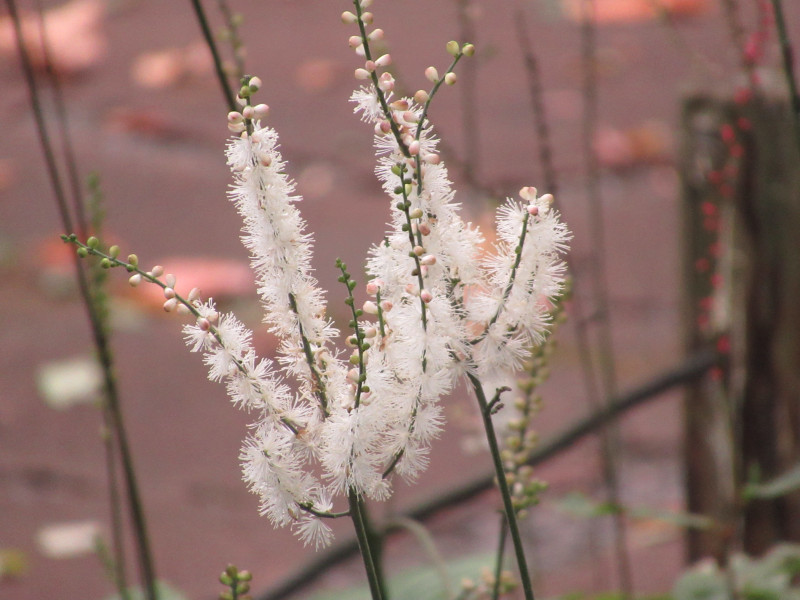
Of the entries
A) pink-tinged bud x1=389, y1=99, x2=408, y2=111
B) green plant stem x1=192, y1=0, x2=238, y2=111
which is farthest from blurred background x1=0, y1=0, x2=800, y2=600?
pink-tinged bud x1=389, y1=99, x2=408, y2=111

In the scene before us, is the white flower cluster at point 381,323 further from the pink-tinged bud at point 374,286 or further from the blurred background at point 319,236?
the blurred background at point 319,236

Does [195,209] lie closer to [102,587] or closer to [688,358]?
[102,587]

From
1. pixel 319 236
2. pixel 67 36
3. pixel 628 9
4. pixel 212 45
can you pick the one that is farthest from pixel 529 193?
pixel 67 36

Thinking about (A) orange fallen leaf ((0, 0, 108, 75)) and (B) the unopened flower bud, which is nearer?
(B) the unopened flower bud

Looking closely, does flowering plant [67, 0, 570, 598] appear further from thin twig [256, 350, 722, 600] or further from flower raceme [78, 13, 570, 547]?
thin twig [256, 350, 722, 600]

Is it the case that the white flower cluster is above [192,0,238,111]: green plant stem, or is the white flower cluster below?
below
